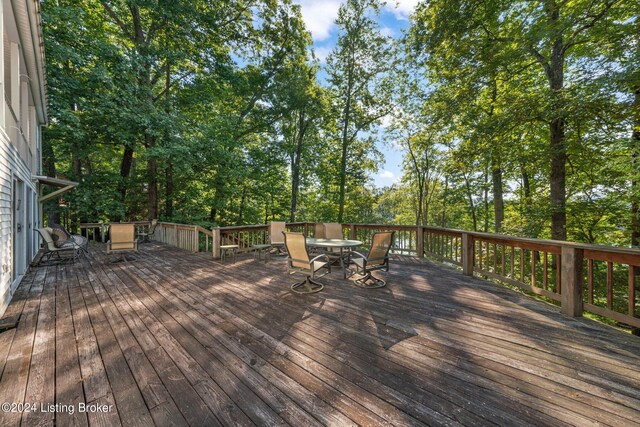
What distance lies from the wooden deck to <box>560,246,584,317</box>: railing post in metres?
0.15

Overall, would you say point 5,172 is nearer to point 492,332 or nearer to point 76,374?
point 76,374

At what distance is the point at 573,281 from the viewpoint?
119 inches

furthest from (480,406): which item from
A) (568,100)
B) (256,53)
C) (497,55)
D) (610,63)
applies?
(256,53)

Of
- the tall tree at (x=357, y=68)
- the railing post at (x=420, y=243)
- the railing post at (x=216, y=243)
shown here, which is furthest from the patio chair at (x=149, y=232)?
the railing post at (x=420, y=243)

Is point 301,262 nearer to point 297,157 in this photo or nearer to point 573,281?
point 573,281

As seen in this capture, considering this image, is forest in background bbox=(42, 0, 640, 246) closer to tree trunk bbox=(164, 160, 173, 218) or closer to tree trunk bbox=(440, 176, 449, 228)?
tree trunk bbox=(164, 160, 173, 218)

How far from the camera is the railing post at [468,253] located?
16.0 feet

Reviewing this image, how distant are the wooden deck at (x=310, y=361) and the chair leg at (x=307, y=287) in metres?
0.26

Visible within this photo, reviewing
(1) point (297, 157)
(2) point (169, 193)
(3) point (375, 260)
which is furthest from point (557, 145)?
(2) point (169, 193)

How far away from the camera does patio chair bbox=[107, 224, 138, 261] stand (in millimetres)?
6133

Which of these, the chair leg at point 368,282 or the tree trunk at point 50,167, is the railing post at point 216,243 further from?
the tree trunk at point 50,167

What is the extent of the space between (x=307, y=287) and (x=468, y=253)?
3500mm

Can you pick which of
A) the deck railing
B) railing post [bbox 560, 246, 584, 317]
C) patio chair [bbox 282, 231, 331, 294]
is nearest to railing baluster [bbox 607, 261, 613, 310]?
the deck railing

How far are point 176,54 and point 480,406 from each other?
12.8 metres
